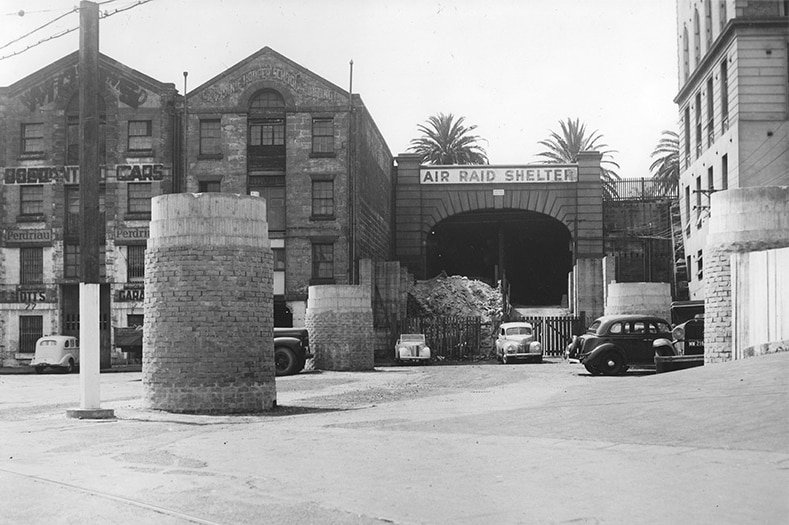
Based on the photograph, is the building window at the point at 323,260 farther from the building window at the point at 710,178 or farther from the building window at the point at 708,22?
the building window at the point at 708,22

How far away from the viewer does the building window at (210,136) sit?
4531 cm

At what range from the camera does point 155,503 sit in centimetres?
862

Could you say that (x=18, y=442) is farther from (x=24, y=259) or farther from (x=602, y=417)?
(x=24, y=259)

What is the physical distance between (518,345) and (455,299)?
11.4 metres

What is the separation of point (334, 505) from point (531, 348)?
30.4 meters

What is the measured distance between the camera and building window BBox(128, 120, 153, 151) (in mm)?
45281

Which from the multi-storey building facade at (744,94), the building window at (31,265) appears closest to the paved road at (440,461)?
the multi-storey building facade at (744,94)

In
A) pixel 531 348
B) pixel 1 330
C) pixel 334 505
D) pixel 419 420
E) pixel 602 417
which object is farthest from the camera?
pixel 1 330

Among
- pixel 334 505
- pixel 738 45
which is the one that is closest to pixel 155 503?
pixel 334 505

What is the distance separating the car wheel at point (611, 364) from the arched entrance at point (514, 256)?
Answer: 97.8ft

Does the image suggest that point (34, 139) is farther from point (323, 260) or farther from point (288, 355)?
point (288, 355)

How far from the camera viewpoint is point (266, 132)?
1795 inches

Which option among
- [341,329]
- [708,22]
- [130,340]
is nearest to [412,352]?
[341,329]

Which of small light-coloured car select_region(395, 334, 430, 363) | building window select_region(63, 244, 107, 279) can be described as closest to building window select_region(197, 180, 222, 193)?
building window select_region(63, 244, 107, 279)
